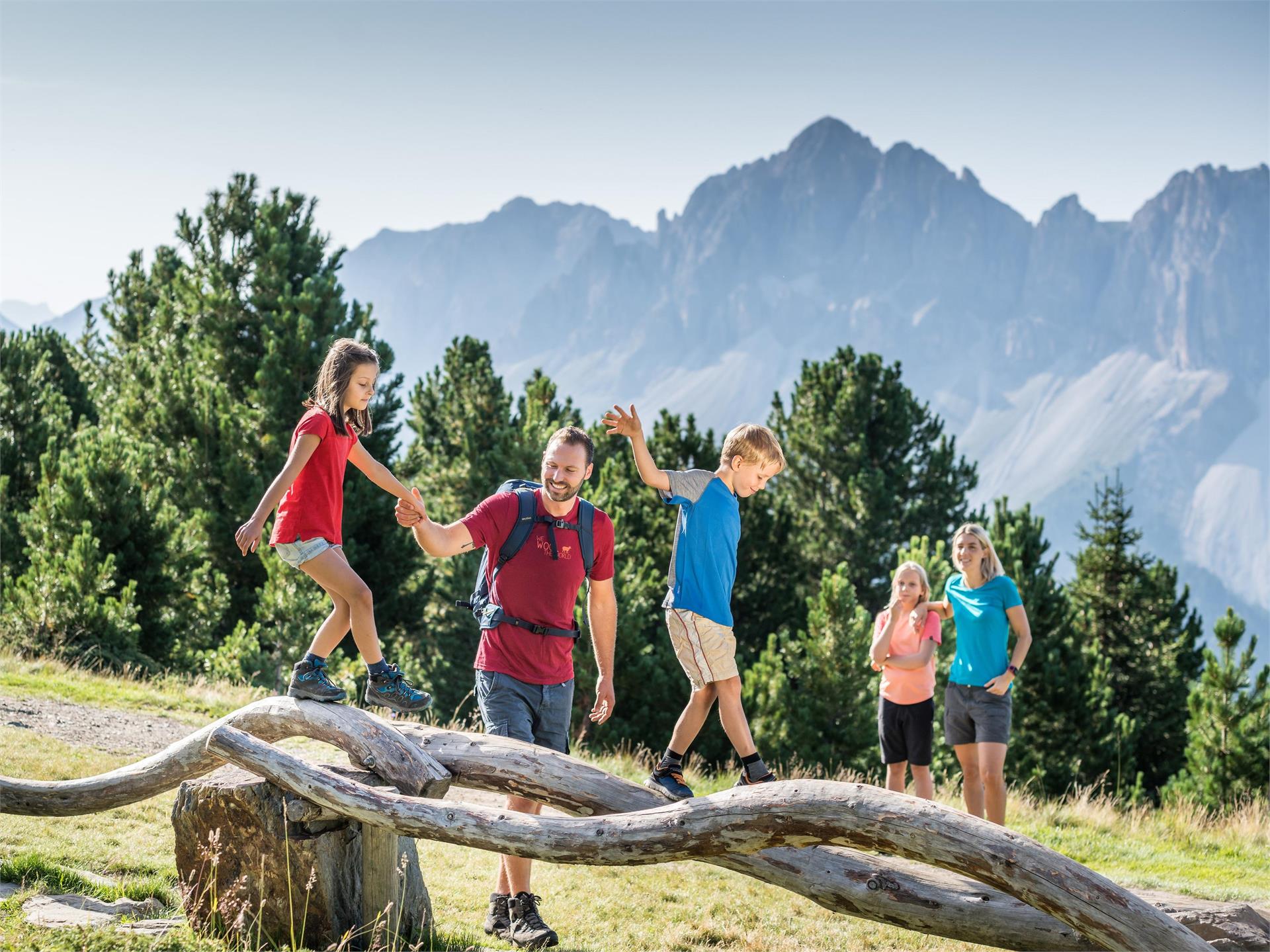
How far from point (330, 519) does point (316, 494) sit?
136 mm

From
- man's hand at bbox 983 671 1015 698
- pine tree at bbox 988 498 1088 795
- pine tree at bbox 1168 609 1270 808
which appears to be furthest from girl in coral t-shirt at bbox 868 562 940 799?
pine tree at bbox 988 498 1088 795

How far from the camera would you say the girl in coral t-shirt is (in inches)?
262

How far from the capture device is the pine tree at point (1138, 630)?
944 inches

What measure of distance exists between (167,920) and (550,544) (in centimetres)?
228

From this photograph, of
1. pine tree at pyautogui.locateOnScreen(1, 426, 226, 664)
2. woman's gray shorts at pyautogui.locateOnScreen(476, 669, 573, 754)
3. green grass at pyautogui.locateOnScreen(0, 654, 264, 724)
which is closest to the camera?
woman's gray shorts at pyautogui.locateOnScreen(476, 669, 573, 754)

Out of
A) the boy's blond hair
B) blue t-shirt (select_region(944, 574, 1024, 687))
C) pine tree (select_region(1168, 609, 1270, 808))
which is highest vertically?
the boy's blond hair

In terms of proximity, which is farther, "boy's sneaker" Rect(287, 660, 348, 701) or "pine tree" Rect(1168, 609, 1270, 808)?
"pine tree" Rect(1168, 609, 1270, 808)

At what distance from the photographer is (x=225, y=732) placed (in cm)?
449

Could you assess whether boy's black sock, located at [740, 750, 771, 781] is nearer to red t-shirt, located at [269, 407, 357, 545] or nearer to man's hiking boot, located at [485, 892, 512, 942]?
man's hiking boot, located at [485, 892, 512, 942]

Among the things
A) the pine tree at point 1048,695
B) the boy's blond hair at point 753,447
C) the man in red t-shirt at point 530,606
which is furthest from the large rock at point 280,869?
→ the pine tree at point 1048,695

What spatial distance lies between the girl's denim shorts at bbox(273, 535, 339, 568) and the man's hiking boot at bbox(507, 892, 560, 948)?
1.78 meters

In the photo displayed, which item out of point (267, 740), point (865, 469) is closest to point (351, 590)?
point (267, 740)

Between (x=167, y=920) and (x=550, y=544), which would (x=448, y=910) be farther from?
(x=550, y=544)

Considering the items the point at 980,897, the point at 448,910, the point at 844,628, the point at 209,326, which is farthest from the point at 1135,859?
the point at 209,326
